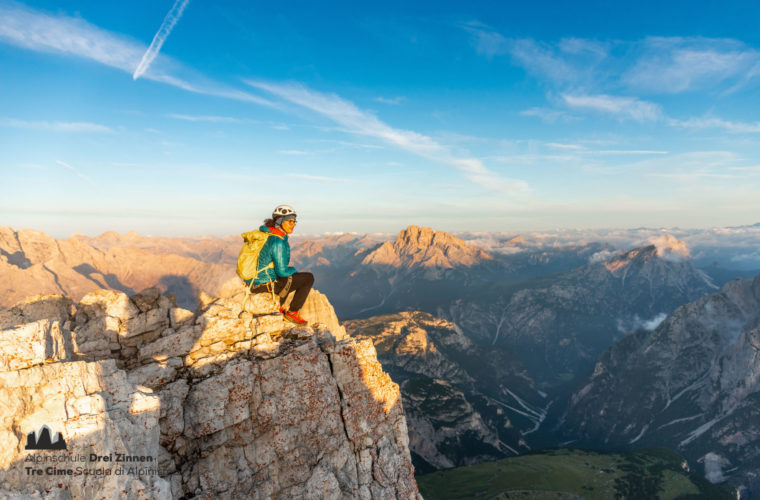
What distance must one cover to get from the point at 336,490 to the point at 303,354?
1143 cm

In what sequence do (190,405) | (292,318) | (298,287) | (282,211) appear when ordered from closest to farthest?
(190,405), (282,211), (292,318), (298,287)

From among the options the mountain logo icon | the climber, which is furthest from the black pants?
the mountain logo icon

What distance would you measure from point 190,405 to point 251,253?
1201 cm

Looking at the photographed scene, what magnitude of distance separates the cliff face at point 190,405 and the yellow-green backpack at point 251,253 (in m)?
4.47

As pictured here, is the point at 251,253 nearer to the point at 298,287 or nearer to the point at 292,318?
the point at 298,287

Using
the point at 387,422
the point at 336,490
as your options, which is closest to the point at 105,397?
the point at 336,490

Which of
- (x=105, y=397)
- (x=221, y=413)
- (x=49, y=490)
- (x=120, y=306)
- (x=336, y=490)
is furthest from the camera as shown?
(x=120, y=306)

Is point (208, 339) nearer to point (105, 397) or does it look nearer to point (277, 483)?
point (105, 397)

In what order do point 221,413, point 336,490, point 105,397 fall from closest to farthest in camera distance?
point 105,397 < point 221,413 < point 336,490

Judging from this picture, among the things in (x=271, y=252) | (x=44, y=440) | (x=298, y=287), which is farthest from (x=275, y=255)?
(x=44, y=440)

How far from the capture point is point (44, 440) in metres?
15.8

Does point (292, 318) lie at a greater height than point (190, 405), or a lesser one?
greater

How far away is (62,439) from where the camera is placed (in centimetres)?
1609

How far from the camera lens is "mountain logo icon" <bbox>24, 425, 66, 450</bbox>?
15.6 meters
